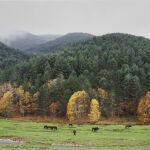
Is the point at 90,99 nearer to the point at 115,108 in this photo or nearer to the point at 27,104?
the point at 115,108

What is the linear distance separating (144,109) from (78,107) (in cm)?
3056

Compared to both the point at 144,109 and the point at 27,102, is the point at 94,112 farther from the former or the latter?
the point at 27,102

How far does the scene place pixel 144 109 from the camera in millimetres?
162625

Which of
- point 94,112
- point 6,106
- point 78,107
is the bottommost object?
point 94,112

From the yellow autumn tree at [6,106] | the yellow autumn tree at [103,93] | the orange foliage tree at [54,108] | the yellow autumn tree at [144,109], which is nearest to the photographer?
the yellow autumn tree at [144,109]

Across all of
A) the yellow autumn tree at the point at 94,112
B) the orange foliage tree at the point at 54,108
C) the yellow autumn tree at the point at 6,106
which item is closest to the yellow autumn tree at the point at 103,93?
the yellow autumn tree at the point at 94,112

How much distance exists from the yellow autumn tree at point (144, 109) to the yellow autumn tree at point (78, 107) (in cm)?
2484

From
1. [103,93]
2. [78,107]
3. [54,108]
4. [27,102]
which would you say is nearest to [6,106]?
[27,102]

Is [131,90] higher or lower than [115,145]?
higher

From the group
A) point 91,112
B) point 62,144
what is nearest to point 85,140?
point 62,144

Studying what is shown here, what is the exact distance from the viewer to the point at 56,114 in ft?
572

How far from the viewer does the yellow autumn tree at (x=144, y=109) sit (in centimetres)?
16038

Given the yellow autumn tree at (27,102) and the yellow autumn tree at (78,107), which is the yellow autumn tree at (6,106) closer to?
the yellow autumn tree at (27,102)

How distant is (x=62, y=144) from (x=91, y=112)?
275 feet
